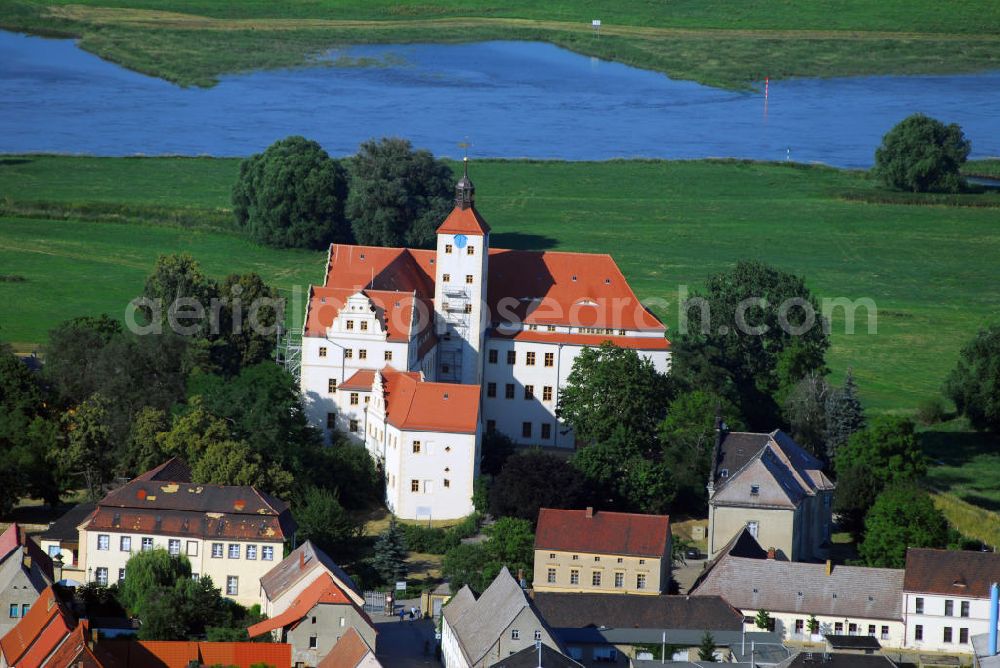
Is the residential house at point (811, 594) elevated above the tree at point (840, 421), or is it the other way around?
the tree at point (840, 421)

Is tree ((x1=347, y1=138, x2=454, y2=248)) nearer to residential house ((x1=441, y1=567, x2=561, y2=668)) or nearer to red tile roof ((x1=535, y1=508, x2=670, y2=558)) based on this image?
red tile roof ((x1=535, y1=508, x2=670, y2=558))

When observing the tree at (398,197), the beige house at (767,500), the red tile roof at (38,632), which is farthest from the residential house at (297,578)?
the tree at (398,197)

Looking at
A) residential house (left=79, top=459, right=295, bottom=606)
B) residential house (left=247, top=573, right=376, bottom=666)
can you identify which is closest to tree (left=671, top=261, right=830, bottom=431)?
residential house (left=79, top=459, right=295, bottom=606)

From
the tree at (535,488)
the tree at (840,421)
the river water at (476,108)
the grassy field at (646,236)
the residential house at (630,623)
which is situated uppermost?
the river water at (476,108)

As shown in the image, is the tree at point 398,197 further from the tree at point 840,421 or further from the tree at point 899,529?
the tree at point 899,529

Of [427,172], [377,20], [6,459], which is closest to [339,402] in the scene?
[6,459]

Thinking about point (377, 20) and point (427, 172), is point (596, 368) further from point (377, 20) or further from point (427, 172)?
point (377, 20)
